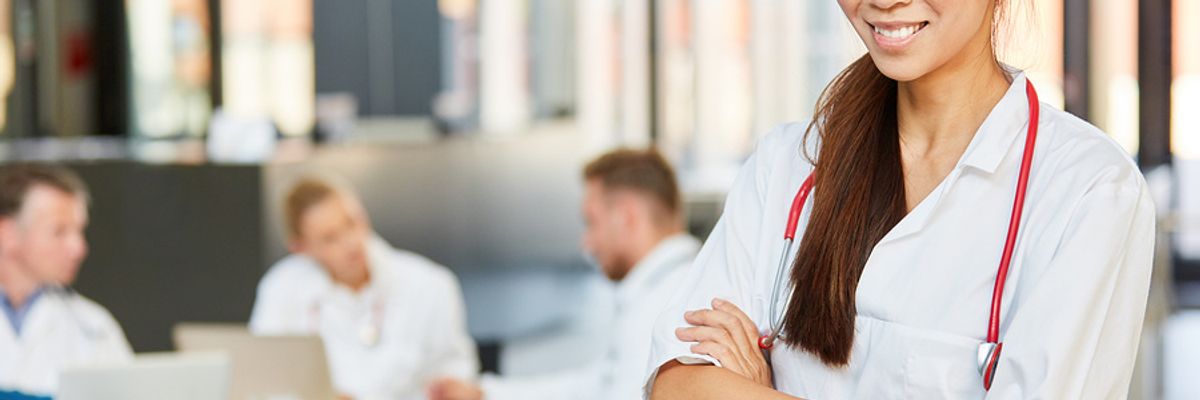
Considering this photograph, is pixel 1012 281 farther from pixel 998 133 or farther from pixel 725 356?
pixel 725 356

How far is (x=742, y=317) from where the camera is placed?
4.74ft

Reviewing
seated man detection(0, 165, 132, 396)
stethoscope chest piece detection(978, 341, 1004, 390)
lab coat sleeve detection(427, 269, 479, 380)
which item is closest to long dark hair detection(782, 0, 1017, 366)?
stethoscope chest piece detection(978, 341, 1004, 390)

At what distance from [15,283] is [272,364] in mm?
871

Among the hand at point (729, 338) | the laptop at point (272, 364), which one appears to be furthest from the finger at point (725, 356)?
the laptop at point (272, 364)

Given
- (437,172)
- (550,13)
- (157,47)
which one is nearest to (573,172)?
(550,13)

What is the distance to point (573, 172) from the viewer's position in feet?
24.2

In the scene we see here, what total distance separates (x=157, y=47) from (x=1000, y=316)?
6.51 metres

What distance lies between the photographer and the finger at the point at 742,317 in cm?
144

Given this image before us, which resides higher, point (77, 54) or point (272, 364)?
point (77, 54)

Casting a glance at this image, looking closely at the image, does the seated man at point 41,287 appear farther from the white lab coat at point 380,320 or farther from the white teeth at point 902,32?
the white teeth at point 902,32

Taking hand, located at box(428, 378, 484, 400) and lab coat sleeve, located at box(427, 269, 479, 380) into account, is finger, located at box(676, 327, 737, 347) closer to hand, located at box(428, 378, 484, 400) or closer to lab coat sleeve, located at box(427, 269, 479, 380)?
hand, located at box(428, 378, 484, 400)

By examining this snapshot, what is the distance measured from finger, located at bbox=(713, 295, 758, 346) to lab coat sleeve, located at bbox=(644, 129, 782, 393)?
0.06 feet

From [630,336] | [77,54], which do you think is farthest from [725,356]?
[77,54]

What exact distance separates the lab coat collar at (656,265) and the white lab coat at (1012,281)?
1.96 meters
